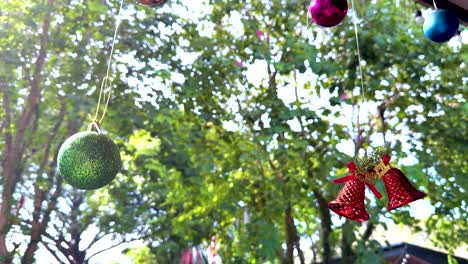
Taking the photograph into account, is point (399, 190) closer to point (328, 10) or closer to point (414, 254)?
point (328, 10)

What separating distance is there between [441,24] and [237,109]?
1733 mm

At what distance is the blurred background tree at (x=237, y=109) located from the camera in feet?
8.75

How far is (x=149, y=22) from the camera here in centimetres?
278

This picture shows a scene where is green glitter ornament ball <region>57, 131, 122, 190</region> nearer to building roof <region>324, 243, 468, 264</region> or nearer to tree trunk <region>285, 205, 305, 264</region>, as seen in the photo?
tree trunk <region>285, 205, 305, 264</region>

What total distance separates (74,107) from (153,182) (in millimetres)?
704

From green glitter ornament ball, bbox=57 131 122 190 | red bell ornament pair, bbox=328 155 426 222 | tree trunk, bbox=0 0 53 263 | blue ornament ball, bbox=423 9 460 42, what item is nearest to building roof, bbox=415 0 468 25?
blue ornament ball, bbox=423 9 460 42

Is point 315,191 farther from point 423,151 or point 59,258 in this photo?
point 59,258

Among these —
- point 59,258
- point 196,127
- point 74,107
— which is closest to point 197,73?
point 196,127

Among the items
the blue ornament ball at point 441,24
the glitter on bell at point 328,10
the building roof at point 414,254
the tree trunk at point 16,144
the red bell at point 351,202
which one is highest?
the tree trunk at point 16,144

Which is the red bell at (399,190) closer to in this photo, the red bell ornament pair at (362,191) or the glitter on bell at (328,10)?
the red bell ornament pair at (362,191)

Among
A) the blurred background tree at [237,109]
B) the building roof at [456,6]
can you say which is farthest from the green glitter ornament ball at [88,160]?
the blurred background tree at [237,109]

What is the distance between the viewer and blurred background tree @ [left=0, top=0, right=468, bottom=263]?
2668 mm

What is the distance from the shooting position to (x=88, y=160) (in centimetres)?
108

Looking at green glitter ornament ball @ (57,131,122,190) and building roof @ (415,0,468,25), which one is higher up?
building roof @ (415,0,468,25)
